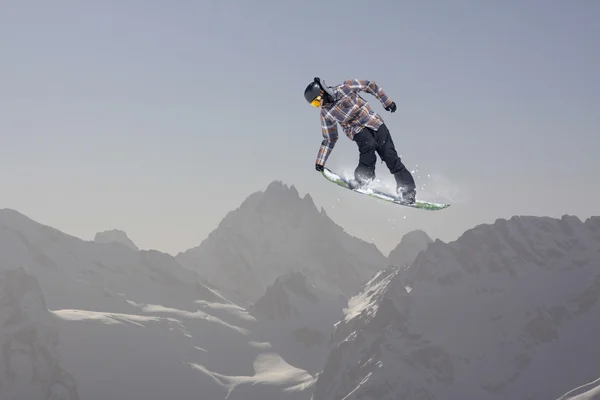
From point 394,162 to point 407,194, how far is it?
133 cm

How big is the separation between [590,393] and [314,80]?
174 meters

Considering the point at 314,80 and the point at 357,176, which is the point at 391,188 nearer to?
the point at 357,176

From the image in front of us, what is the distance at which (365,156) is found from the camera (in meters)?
21.7

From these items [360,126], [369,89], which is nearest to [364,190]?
[360,126]

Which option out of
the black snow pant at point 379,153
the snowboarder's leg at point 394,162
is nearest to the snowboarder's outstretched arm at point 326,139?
the black snow pant at point 379,153

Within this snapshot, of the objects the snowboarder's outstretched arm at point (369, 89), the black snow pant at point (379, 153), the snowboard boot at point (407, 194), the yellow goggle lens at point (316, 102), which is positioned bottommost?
the snowboard boot at point (407, 194)

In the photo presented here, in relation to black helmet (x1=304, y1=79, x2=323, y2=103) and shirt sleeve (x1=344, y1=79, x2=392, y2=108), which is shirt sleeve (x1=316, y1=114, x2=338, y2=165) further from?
black helmet (x1=304, y1=79, x2=323, y2=103)

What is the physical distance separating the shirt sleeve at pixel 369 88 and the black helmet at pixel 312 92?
1467 millimetres

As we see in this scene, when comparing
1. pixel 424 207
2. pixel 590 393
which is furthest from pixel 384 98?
pixel 590 393

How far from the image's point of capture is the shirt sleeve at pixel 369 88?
20.4 meters

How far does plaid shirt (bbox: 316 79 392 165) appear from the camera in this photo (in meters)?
20.5

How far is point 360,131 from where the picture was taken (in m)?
21.3

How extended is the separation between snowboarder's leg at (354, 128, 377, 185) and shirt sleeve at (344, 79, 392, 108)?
132 centimetres

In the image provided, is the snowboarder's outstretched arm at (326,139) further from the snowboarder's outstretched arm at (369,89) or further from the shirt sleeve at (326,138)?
the snowboarder's outstretched arm at (369,89)
